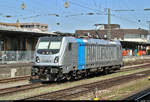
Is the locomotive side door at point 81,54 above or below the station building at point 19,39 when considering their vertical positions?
below

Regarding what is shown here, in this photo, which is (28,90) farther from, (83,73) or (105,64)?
(105,64)

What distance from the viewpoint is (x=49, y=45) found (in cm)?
1644

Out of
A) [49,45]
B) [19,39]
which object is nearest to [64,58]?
[49,45]

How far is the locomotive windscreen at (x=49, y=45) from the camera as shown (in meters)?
16.1

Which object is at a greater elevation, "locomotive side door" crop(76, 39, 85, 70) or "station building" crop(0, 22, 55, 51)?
"station building" crop(0, 22, 55, 51)

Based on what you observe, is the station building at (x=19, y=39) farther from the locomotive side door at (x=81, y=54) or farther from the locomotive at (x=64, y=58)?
the locomotive side door at (x=81, y=54)

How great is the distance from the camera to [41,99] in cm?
1101

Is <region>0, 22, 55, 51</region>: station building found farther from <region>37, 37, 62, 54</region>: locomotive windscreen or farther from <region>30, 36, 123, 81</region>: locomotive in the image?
<region>30, 36, 123, 81</region>: locomotive

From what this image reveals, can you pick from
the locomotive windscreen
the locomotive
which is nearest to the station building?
the locomotive windscreen

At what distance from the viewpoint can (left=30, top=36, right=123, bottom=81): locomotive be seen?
15758 mm

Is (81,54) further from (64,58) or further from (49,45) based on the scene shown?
(49,45)

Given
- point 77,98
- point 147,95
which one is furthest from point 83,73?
point 147,95

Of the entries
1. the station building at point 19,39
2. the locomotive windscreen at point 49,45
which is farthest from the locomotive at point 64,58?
the station building at point 19,39

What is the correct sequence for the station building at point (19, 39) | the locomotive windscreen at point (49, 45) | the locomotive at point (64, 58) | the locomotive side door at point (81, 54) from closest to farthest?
the locomotive at point (64, 58) → the locomotive windscreen at point (49, 45) → the locomotive side door at point (81, 54) → the station building at point (19, 39)
